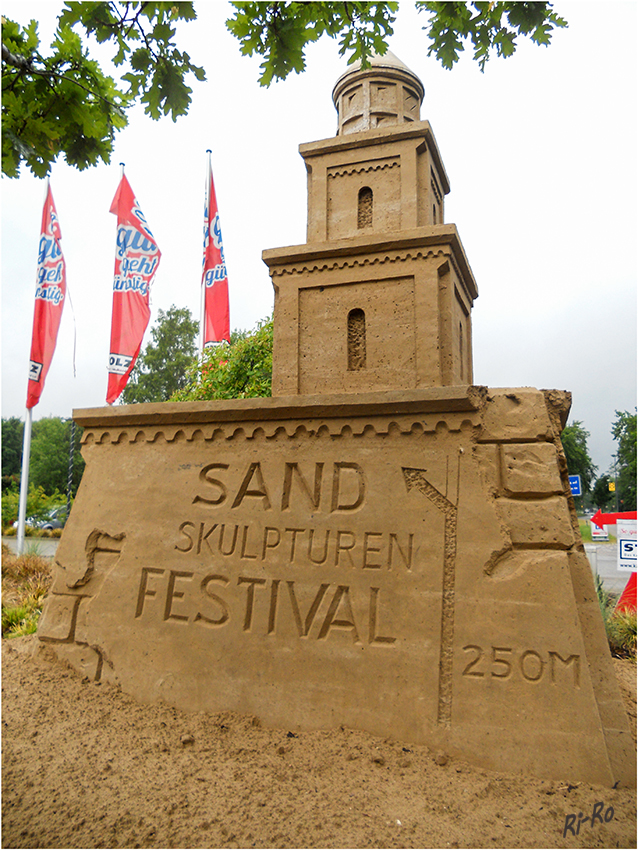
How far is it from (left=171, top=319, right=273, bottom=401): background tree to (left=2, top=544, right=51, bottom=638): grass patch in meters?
5.47

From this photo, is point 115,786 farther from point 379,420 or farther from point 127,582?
point 379,420

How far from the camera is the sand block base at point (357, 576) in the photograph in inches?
145

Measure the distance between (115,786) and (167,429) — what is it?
288cm

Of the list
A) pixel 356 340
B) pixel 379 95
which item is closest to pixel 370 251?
pixel 356 340

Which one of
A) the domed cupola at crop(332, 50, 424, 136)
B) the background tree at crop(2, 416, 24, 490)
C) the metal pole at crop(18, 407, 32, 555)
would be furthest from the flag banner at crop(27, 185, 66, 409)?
the background tree at crop(2, 416, 24, 490)

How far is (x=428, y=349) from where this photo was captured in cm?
547

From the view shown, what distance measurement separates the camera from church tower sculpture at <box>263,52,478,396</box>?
560 cm

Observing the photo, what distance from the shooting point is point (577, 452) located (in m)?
33.0

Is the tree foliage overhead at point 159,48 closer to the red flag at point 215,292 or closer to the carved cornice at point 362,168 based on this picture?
the carved cornice at point 362,168

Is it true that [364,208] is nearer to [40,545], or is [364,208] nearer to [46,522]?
[40,545]

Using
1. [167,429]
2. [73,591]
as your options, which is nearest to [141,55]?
[167,429]

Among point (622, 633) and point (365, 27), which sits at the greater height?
point (365, 27)

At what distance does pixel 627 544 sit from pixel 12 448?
5513cm

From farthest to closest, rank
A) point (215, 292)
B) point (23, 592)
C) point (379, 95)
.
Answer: point (215, 292) → point (23, 592) → point (379, 95)
